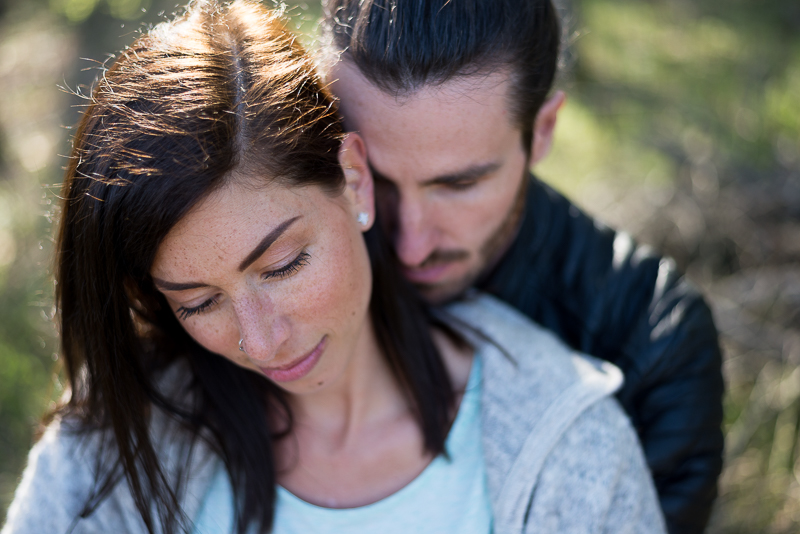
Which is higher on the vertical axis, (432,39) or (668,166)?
(432,39)

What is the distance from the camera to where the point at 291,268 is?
1.38 metres

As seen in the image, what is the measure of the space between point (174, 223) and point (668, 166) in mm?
3590

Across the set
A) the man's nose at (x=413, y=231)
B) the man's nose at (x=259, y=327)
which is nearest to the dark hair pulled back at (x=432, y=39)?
the man's nose at (x=413, y=231)

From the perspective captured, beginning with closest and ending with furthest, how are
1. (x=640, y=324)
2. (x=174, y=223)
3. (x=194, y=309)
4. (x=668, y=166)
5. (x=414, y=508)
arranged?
(x=174, y=223), (x=194, y=309), (x=414, y=508), (x=640, y=324), (x=668, y=166)

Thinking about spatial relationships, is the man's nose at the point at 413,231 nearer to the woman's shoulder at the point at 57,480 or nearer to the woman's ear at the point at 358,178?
the woman's ear at the point at 358,178

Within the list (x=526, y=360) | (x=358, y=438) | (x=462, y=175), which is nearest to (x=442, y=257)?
(x=462, y=175)

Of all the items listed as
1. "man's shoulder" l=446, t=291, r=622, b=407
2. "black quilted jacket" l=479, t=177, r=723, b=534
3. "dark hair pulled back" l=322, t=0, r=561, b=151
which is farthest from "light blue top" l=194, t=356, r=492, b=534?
"dark hair pulled back" l=322, t=0, r=561, b=151

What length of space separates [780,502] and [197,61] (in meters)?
Answer: 2.54

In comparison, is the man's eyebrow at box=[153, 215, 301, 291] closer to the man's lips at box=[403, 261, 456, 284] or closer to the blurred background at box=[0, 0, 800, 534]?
the blurred background at box=[0, 0, 800, 534]

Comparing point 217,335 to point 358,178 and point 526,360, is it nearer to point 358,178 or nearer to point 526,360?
point 358,178

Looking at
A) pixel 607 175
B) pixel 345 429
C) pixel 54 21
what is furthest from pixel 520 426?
pixel 54 21

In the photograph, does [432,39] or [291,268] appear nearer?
[291,268]

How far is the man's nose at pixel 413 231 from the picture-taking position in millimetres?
1830

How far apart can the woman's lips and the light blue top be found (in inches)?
14.8
